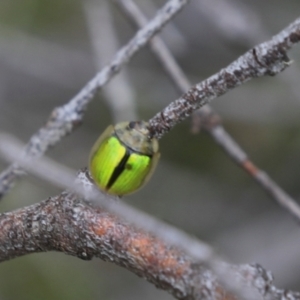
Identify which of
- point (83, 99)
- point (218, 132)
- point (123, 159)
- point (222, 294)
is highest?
point (218, 132)

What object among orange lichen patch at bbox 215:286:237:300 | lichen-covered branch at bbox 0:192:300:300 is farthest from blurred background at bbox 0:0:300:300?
orange lichen patch at bbox 215:286:237:300

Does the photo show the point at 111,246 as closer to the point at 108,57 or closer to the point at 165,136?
the point at 108,57

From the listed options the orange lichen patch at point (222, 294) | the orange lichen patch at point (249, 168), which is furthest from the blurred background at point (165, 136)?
the orange lichen patch at point (222, 294)

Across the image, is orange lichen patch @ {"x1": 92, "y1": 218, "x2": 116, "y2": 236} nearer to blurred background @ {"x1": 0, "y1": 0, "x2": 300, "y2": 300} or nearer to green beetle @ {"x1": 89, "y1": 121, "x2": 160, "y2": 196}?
green beetle @ {"x1": 89, "y1": 121, "x2": 160, "y2": 196}

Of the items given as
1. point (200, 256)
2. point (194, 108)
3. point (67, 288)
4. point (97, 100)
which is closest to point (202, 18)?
point (97, 100)

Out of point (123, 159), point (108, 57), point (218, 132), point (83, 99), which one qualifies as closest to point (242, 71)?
Answer: point (123, 159)

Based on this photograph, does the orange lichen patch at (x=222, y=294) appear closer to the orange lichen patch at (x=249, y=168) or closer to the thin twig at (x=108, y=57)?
the orange lichen patch at (x=249, y=168)
